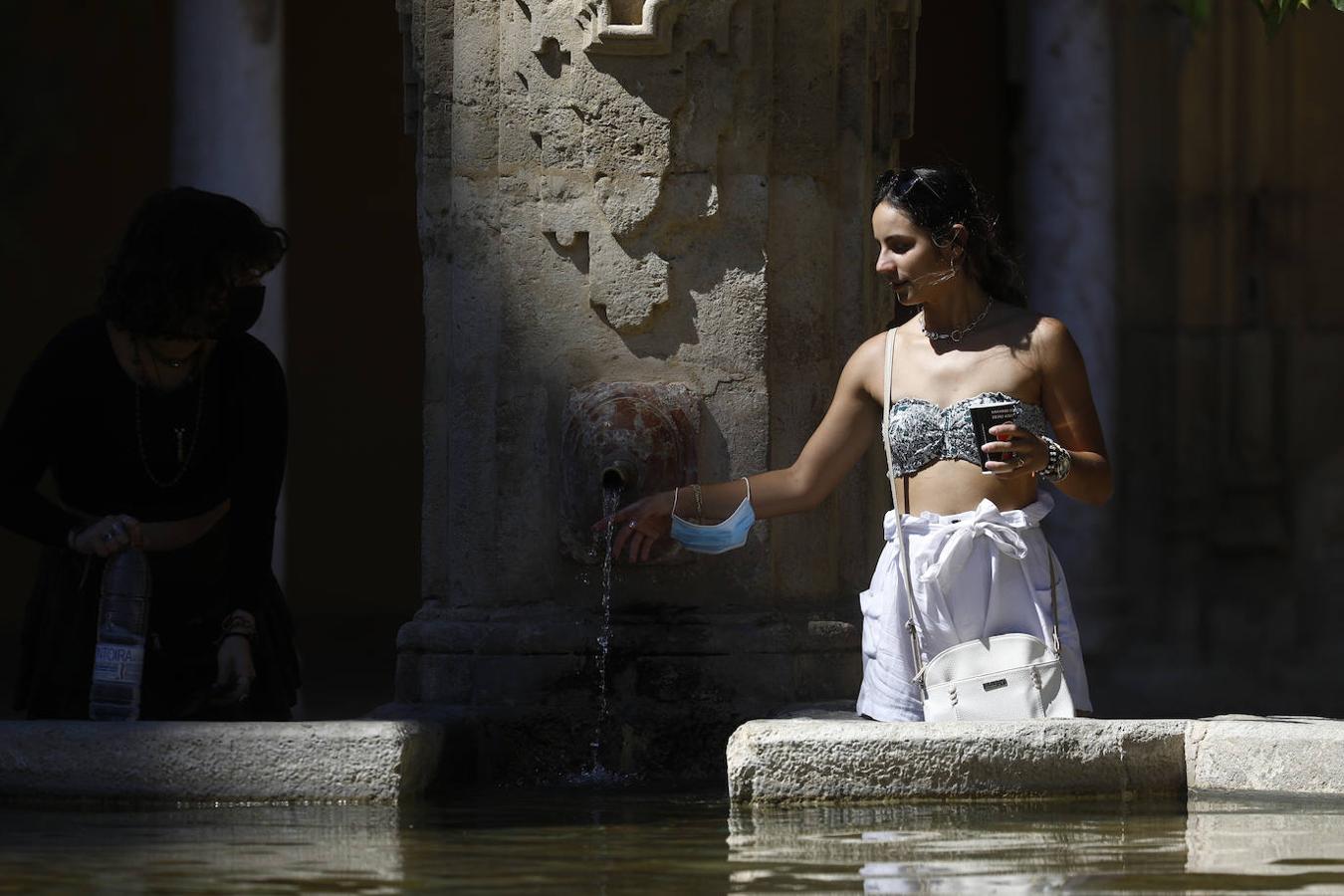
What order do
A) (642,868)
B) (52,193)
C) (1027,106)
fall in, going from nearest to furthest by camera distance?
(642,868)
(1027,106)
(52,193)

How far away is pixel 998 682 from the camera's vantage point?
447cm

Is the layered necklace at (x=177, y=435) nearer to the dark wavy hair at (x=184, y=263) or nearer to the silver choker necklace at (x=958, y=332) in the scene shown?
the dark wavy hair at (x=184, y=263)

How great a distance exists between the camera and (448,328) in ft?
17.9

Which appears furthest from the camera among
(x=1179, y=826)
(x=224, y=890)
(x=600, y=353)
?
(x=600, y=353)

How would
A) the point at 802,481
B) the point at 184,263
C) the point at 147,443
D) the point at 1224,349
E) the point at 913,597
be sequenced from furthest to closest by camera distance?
the point at 1224,349 → the point at 802,481 → the point at 913,597 → the point at 147,443 → the point at 184,263

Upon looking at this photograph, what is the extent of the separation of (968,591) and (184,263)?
157 cm

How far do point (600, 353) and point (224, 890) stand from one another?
219cm

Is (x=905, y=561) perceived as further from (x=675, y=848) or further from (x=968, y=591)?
(x=675, y=848)

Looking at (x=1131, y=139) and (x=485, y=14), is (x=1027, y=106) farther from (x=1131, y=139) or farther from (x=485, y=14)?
(x=485, y=14)

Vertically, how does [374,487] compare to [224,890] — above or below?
above

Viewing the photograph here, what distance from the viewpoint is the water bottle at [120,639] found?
440 cm

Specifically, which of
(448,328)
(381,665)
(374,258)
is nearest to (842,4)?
(448,328)

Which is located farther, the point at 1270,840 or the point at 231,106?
the point at 231,106

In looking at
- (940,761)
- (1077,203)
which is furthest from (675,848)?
(1077,203)
